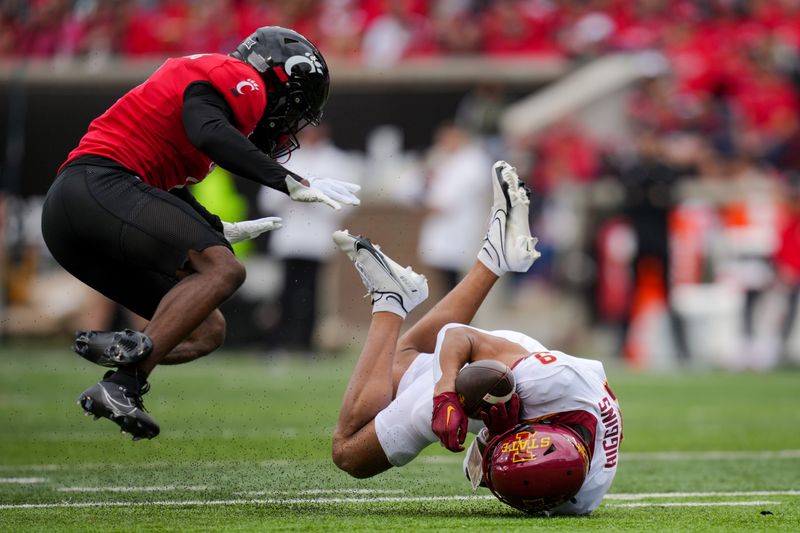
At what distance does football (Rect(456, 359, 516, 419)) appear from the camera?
188 inches

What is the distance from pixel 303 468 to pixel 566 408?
2.12 meters

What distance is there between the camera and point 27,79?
15516 mm

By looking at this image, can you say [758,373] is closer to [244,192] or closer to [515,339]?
[244,192]

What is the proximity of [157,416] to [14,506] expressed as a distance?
13.0 ft

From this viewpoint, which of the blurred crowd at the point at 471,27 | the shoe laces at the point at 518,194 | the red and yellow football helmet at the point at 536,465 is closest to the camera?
the red and yellow football helmet at the point at 536,465

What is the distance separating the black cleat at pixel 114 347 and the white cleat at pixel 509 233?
1494mm

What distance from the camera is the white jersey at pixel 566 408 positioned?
5004 mm

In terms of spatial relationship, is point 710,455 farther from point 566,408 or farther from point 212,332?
point 212,332

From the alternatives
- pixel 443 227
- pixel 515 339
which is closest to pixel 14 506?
pixel 515 339

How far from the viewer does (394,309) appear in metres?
5.66

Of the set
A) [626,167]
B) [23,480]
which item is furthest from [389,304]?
[626,167]

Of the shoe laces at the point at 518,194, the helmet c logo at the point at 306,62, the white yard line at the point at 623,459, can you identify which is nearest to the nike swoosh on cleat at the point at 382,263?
the shoe laces at the point at 518,194

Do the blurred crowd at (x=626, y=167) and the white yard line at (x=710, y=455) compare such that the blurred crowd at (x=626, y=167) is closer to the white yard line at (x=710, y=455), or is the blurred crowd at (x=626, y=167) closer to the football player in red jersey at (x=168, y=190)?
the white yard line at (x=710, y=455)

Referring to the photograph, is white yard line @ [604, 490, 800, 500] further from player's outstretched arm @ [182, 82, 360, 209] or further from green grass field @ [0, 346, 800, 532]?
player's outstretched arm @ [182, 82, 360, 209]
